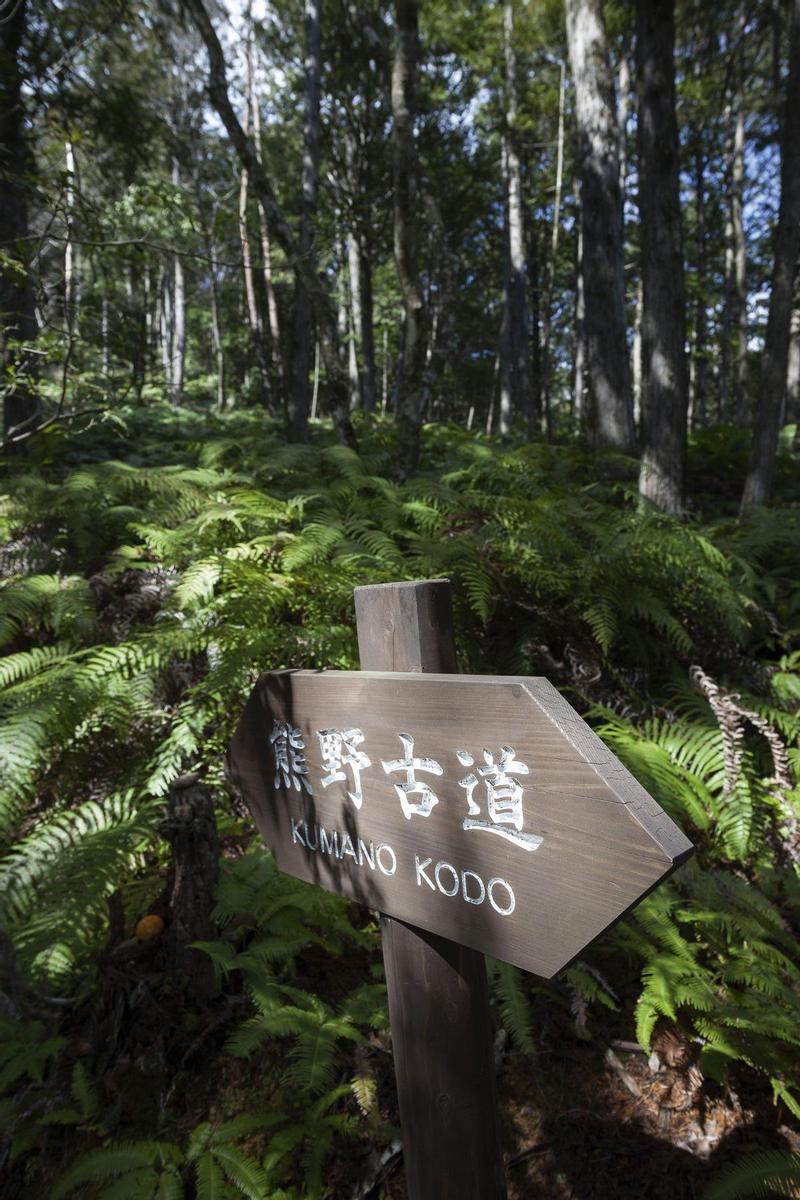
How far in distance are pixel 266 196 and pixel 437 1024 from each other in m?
6.61

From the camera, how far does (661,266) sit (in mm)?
5844

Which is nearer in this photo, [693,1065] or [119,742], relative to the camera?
[693,1065]

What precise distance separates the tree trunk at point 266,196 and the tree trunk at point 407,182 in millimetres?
832

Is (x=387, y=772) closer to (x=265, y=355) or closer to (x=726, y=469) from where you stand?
(x=726, y=469)

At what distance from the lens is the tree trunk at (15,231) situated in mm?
3029

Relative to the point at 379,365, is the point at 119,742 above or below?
below

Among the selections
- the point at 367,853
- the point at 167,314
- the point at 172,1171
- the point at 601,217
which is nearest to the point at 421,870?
the point at 367,853

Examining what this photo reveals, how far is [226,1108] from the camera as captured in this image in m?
1.93

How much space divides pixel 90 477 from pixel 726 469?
8011 mm

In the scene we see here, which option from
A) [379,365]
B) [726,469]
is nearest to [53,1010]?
[726,469]

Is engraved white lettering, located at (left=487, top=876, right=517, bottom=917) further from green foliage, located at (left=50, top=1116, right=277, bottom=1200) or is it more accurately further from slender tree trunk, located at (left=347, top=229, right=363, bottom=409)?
slender tree trunk, located at (left=347, top=229, right=363, bottom=409)

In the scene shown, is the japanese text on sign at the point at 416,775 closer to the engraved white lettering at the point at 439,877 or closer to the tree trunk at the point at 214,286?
the engraved white lettering at the point at 439,877

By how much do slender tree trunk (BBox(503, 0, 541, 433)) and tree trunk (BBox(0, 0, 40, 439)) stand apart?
826 cm

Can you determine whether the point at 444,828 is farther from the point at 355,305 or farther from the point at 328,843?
the point at 355,305
